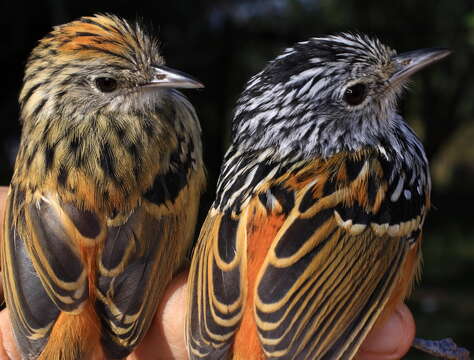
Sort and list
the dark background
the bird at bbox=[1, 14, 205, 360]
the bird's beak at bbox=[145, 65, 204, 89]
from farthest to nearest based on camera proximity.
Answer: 1. the dark background
2. the bird's beak at bbox=[145, 65, 204, 89]
3. the bird at bbox=[1, 14, 205, 360]

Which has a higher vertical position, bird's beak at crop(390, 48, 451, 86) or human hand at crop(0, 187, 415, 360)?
bird's beak at crop(390, 48, 451, 86)

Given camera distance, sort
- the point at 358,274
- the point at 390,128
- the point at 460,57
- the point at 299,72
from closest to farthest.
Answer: the point at 358,274, the point at 299,72, the point at 390,128, the point at 460,57

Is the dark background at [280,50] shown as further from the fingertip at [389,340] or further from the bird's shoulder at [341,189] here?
the fingertip at [389,340]

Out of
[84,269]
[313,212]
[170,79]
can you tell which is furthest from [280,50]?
[84,269]

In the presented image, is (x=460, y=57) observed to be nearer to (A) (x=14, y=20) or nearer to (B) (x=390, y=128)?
(A) (x=14, y=20)

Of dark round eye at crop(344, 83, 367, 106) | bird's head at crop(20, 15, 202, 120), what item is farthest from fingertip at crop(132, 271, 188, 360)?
dark round eye at crop(344, 83, 367, 106)

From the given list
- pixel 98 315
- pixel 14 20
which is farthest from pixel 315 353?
pixel 14 20

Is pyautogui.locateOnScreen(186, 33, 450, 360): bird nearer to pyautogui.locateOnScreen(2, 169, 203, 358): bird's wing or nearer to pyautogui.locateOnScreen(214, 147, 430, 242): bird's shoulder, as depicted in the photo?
pyautogui.locateOnScreen(214, 147, 430, 242): bird's shoulder
